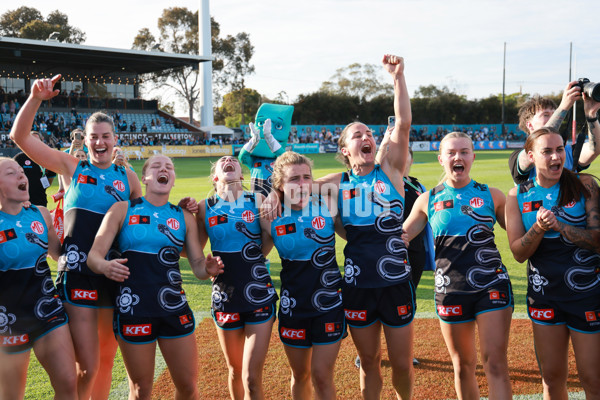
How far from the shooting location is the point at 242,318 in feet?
11.8

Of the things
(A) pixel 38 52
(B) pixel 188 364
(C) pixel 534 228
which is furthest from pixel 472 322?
(A) pixel 38 52

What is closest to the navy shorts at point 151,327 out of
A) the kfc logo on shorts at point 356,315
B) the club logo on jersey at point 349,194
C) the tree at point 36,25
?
the kfc logo on shorts at point 356,315

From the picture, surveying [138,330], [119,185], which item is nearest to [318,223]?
[138,330]

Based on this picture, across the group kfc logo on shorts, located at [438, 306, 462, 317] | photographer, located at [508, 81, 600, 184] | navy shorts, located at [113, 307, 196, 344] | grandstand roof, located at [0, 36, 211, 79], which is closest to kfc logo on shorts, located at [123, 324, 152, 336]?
navy shorts, located at [113, 307, 196, 344]

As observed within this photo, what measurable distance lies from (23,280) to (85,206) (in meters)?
0.69

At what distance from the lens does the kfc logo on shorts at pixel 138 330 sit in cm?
331

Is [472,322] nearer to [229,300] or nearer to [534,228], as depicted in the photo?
[534,228]

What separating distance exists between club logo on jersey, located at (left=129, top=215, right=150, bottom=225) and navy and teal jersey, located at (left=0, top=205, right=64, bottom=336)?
1.92ft

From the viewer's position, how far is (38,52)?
38.2 meters

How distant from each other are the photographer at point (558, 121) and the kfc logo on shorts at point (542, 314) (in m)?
0.95

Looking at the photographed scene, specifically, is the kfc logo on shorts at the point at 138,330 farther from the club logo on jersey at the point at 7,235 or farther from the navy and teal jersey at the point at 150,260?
the club logo on jersey at the point at 7,235

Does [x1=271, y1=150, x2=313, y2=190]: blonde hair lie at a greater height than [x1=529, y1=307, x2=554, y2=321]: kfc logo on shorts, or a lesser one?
greater

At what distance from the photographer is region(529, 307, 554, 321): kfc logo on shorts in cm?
329

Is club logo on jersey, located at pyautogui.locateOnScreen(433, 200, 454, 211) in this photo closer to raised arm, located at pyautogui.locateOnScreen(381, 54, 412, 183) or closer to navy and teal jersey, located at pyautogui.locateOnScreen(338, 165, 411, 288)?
navy and teal jersey, located at pyautogui.locateOnScreen(338, 165, 411, 288)
